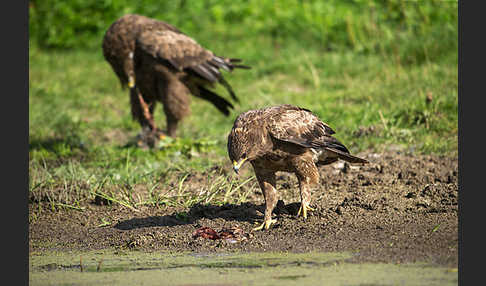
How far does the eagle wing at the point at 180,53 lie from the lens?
27.8 feet

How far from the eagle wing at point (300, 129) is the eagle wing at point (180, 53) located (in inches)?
133

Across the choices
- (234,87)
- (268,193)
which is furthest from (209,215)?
(234,87)

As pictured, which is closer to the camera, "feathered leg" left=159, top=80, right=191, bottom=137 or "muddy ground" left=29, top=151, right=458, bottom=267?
"muddy ground" left=29, top=151, right=458, bottom=267

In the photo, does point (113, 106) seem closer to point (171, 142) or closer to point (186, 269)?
point (171, 142)

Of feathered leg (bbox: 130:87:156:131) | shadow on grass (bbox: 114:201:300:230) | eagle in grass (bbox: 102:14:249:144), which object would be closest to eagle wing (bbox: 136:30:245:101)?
eagle in grass (bbox: 102:14:249:144)

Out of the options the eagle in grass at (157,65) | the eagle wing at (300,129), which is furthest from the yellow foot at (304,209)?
the eagle in grass at (157,65)

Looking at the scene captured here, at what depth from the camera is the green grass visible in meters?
6.61

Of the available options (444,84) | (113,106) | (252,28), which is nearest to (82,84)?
(113,106)

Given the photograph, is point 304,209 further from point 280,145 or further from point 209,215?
point 209,215

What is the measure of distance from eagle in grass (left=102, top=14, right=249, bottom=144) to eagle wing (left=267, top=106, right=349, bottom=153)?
3431 millimetres

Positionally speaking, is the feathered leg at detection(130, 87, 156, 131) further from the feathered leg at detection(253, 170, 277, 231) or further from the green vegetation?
the feathered leg at detection(253, 170, 277, 231)

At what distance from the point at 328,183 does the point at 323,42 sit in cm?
650

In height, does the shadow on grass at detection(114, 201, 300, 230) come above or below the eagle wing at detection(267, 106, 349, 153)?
below

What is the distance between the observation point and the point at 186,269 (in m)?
4.26
